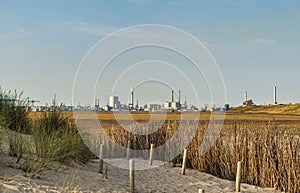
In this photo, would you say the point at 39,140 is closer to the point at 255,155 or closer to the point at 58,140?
the point at 58,140

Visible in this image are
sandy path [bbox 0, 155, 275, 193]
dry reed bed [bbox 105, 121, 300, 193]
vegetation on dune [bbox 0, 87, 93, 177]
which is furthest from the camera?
dry reed bed [bbox 105, 121, 300, 193]

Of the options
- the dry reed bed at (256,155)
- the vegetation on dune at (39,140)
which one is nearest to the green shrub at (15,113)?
the vegetation on dune at (39,140)

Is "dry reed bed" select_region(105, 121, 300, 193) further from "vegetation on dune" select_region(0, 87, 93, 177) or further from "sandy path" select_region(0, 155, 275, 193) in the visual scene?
"vegetation on dune" select_region(0, 87, 93, 177)

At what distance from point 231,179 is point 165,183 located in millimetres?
1630

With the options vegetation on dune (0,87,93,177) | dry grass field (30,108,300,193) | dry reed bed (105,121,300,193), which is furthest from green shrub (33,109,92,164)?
dry reed bed (105,121,300,193)

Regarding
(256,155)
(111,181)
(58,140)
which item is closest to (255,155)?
(256,155)

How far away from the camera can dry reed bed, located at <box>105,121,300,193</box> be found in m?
8.33

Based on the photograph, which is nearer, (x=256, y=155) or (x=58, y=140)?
(x=58, y=140)

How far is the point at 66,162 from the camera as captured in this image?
8453mm

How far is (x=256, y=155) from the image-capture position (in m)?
8.88

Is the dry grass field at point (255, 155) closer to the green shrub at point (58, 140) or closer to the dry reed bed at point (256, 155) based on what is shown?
the dry reed bed at point (256, 155)

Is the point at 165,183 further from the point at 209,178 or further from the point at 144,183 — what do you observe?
the point at 209,178

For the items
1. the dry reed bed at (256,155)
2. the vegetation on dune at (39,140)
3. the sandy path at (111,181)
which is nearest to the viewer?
the sandy path at (111,181)

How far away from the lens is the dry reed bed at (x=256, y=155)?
833 cm
